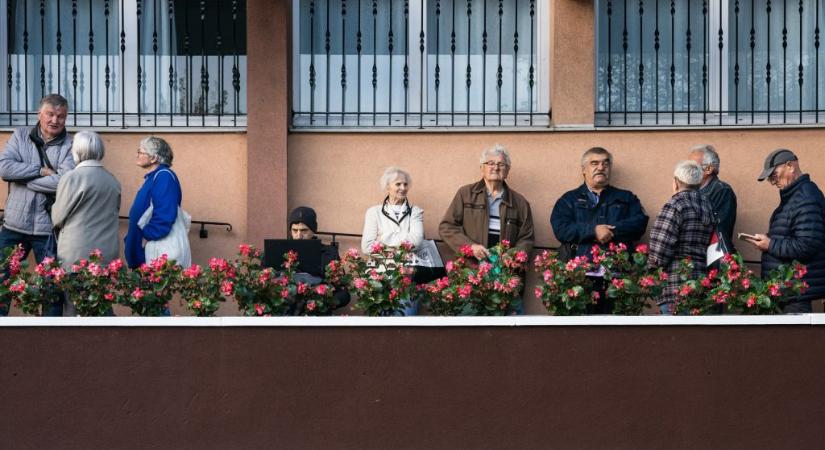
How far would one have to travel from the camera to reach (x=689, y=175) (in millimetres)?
10414

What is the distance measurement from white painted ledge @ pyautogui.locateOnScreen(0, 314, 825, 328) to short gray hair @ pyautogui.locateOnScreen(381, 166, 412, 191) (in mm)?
2115

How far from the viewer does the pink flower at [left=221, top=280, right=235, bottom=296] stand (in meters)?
9.15

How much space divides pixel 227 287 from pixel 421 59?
3.67 meters

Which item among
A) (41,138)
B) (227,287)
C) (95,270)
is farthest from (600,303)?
(41,138)

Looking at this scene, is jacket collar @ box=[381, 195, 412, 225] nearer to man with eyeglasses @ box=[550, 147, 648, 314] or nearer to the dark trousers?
man with eyeglasses @ box=[550, 147, 648, 314]

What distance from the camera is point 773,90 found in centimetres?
1216

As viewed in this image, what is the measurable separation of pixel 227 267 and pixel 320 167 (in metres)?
2.63

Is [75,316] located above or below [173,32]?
below

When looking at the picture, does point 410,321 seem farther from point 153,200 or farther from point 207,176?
point 207,176

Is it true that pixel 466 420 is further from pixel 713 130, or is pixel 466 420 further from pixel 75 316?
pixel 713 130

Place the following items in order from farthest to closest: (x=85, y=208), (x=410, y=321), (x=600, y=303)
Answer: (x=600, y=303) < (x=85, y=208) < (x=410, y=321)

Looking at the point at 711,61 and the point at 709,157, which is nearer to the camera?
the point at 709,157

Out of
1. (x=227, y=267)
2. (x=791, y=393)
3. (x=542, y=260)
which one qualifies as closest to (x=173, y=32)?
(x=227, y=267)

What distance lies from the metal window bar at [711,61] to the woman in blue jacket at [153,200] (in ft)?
11.5
